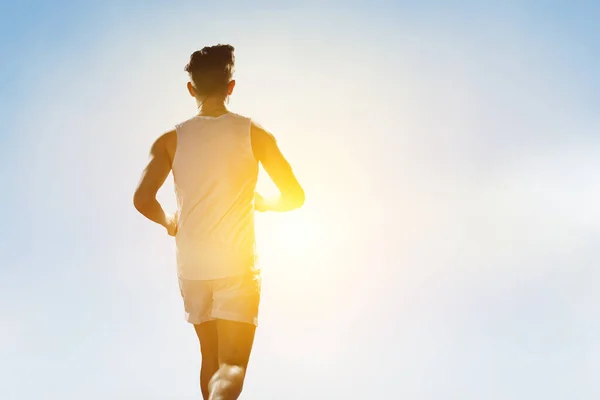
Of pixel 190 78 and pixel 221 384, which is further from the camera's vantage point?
pixel 190 78

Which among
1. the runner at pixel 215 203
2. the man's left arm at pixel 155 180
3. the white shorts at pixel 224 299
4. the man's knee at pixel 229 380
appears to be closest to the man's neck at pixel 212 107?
the runner at pixel 215 203

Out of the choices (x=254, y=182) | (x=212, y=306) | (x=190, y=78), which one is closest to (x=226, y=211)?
(x=254, y=182)

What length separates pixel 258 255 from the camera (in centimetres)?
498

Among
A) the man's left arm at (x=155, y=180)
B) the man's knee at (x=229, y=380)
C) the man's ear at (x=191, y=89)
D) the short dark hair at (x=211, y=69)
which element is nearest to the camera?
the man's knee at (x=229, y=380)

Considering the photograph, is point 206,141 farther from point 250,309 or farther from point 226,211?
point 250,309

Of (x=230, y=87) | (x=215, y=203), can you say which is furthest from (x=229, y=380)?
(x=230, y=87)

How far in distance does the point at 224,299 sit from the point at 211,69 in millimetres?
1581

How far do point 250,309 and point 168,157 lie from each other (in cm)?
119

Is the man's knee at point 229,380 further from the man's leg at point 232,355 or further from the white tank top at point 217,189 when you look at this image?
the white tank top at point 217,189

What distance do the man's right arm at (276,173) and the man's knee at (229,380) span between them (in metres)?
1.15

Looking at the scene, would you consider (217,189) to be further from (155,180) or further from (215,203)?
(155,180)

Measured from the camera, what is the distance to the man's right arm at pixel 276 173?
4863 millimetres

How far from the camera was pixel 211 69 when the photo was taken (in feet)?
16.2

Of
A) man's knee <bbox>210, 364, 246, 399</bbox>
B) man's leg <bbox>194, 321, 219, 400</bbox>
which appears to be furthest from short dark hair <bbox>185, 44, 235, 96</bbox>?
man's knee <bbox>210, 364, 246, 399</bbox>
